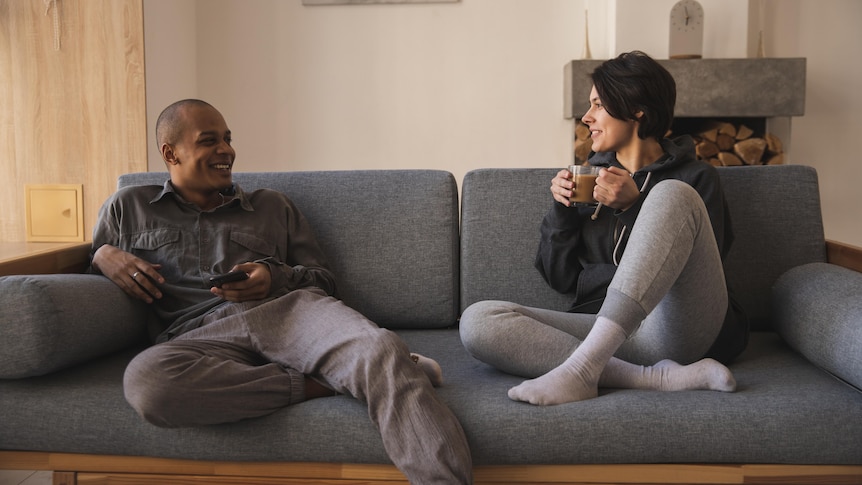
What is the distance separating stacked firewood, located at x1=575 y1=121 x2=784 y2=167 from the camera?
153 inches

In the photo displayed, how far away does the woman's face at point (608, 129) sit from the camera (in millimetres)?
1908

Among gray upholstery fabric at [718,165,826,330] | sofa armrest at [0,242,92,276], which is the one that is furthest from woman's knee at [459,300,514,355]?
sofa armrest at [0,242,92,276]

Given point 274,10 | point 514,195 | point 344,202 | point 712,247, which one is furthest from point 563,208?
point 274,10

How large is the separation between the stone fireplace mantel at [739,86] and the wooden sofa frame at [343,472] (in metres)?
2.58

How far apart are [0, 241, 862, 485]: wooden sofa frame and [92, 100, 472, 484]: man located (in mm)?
112

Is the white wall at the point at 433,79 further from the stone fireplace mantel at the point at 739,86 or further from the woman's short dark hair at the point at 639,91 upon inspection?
the woman's short dark hair at the point at 639,91

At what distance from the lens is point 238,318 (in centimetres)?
167

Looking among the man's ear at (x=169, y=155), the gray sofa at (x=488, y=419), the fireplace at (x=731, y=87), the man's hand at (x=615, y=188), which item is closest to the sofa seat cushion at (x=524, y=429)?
the gray sofa at (x=488, y=419)

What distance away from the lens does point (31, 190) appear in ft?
11.2

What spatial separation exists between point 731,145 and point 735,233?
2134 mm

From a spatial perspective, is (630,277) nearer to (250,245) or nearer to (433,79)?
(250,245)

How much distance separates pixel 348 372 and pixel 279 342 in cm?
23

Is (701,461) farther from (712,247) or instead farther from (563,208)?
(563,208)

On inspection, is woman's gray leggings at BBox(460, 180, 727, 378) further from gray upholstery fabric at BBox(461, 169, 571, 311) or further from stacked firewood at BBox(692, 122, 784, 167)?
stacked firewood at BBox(692, 122, 784, 167)
